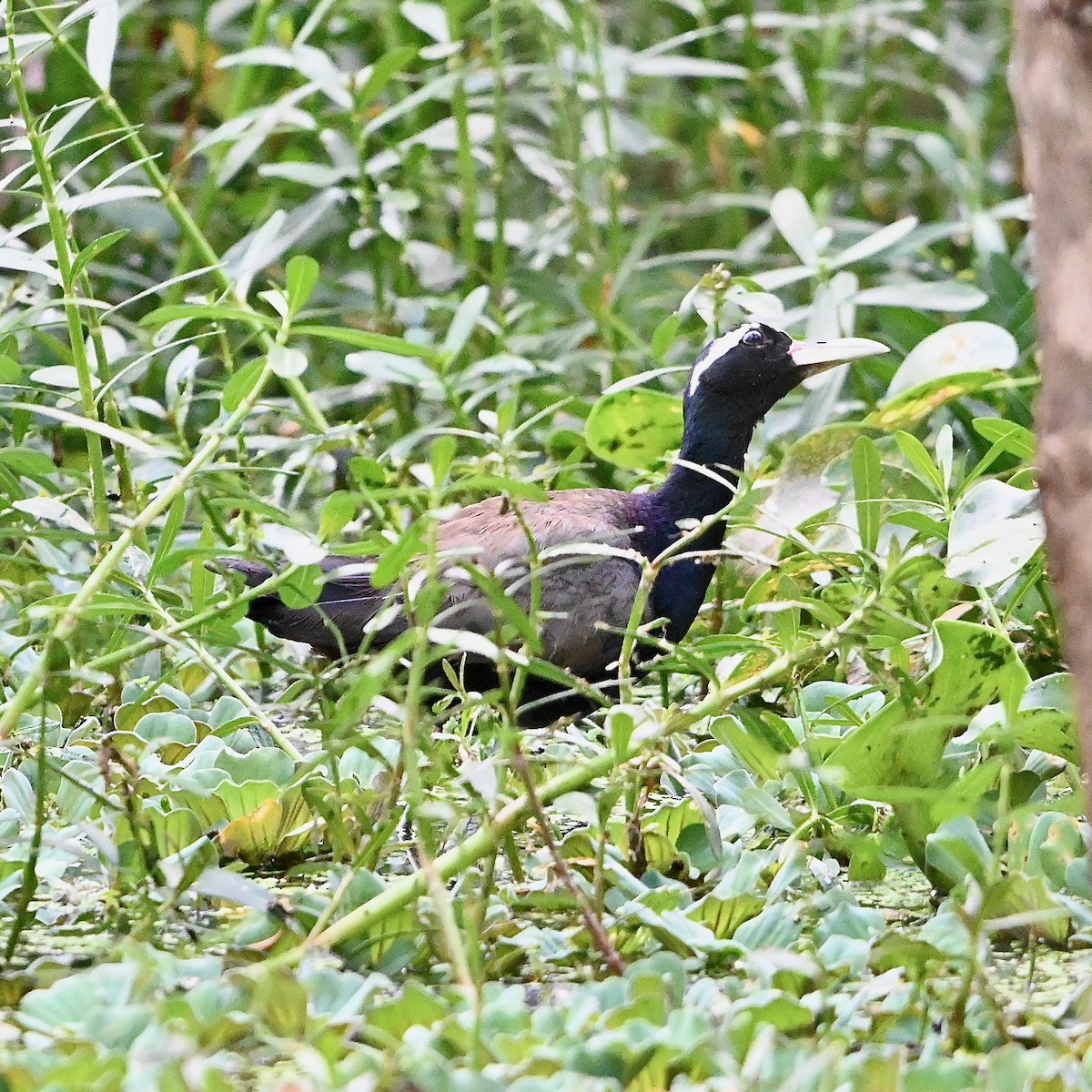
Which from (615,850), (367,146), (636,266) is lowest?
(615,850)

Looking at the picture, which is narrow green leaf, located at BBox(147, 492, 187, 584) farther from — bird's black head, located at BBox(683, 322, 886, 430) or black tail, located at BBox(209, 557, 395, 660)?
bird's black head, located at BBox(683, 322, 886, 430)

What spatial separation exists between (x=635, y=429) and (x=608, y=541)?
0.59 meters

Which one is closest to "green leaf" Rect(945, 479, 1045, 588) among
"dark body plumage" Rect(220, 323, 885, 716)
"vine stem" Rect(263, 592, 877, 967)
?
"vine stem" Rect(263, 592, 877, 967)

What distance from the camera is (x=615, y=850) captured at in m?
2.25

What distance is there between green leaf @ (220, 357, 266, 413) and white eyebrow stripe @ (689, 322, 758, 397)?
1126 millimetres

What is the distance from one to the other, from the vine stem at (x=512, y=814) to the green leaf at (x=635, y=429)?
139cm

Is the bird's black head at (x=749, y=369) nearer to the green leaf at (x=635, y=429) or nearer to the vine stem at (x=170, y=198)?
the green leaf at (x=635, y=429)

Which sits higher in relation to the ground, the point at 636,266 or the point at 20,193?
the point at 20,193

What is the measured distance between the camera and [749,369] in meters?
3.43

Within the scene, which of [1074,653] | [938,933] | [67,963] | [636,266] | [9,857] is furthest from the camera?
[636,266]

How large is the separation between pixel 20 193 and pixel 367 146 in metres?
2.08

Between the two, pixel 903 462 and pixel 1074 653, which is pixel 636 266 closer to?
pixel 903 462

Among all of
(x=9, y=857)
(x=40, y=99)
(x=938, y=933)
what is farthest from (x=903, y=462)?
(x=40, y=99)

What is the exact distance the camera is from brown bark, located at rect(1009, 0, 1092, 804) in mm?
1626
